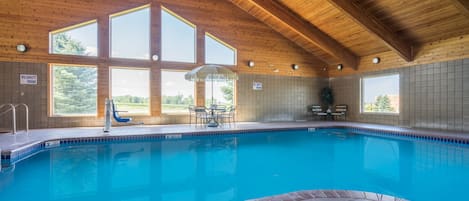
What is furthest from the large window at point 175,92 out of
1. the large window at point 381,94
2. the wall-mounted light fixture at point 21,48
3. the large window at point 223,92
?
the large window at point 381,94

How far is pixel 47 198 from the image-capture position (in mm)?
2715

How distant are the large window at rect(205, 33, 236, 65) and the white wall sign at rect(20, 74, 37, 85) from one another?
473 cm

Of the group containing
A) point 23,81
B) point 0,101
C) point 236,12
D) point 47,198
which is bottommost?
point 47,198

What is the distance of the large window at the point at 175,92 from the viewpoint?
8297 mm

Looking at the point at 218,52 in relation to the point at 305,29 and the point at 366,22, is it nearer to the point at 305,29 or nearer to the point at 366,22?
the point at 305,29

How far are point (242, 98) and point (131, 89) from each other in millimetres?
3569

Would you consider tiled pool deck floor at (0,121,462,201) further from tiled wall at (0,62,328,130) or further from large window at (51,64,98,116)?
large window at (51,64,98,116)

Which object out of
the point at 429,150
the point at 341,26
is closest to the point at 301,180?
the point at 429,150

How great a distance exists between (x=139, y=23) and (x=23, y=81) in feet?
11.0

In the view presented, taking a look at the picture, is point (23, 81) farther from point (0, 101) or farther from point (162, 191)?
point (162, 191)

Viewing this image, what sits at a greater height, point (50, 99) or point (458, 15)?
point (458, 15)

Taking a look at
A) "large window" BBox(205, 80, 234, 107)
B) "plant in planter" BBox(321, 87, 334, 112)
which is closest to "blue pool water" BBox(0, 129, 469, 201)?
"large window" BBox(205, 80, 234, 107)

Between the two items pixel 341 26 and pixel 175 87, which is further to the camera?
pixel 175 87

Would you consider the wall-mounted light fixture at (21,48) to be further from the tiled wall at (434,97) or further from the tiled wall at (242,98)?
the tiled wall at (434,97)
